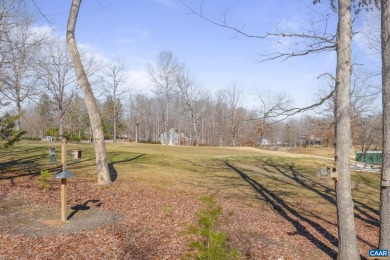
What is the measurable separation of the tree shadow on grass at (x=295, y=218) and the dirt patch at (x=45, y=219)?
4612mm

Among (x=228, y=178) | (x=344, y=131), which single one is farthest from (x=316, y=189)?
(x=344, y=131)

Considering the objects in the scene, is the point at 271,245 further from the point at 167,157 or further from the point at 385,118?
the point at 167,157

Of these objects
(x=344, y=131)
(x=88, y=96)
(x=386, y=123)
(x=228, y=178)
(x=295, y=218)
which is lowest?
(x=295, y=218)

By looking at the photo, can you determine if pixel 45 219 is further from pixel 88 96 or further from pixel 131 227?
pixel 88 96

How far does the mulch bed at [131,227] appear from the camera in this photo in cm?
577

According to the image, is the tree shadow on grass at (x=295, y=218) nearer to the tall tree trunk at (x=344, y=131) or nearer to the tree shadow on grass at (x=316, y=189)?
the tall tree trunk at (x=344, y=131)

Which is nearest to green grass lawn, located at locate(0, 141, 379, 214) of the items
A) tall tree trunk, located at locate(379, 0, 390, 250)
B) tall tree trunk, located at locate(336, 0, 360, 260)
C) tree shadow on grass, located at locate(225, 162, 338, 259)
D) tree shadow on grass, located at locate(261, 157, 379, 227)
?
tree shadow on grass, located at locate(261, 157, 379, 227)

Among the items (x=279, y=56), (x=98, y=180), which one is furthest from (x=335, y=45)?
(x=98, y=180)

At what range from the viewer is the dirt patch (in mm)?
6391

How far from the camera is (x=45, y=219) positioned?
23.1 ft

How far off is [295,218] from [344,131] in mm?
4417

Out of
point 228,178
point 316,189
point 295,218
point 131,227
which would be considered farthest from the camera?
point 228,178

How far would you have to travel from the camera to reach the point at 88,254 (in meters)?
5.51

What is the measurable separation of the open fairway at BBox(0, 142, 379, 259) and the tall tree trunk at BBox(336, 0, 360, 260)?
1.04 metres
